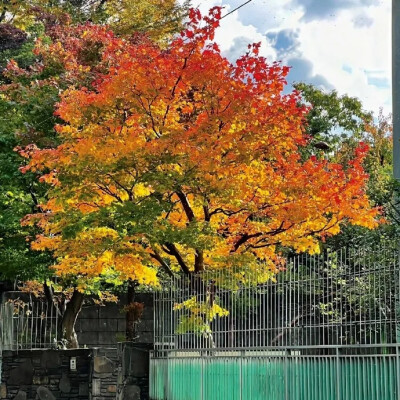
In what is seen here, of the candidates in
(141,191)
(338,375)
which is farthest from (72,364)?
(338,375)

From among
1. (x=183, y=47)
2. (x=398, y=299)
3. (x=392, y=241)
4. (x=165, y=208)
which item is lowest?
(x=398, y=299)

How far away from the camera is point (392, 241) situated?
29.0 feet

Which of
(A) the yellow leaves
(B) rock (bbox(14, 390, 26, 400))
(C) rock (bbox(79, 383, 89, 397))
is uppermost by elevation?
(A) the yellow leaves

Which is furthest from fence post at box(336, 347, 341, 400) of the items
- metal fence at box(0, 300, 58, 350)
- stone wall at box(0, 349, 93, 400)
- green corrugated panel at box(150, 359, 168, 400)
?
metal fence at box(0, 300, 58, 350)

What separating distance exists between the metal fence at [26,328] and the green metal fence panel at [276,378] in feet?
17.1

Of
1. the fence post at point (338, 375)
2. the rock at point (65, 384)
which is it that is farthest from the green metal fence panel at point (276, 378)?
the rock at point (65, 384)

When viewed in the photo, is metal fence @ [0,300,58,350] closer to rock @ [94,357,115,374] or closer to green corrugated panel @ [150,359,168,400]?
rock @ [94,357,115,374]

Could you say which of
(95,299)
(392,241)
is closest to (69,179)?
(392,241)

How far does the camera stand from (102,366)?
1681 cm

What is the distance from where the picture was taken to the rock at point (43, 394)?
1717 cm

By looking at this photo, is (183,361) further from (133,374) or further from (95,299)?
(95,299)

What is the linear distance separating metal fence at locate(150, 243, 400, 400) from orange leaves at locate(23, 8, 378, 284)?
943mm

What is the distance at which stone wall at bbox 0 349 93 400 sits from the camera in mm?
16891

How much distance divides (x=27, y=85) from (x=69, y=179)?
7248 mm
